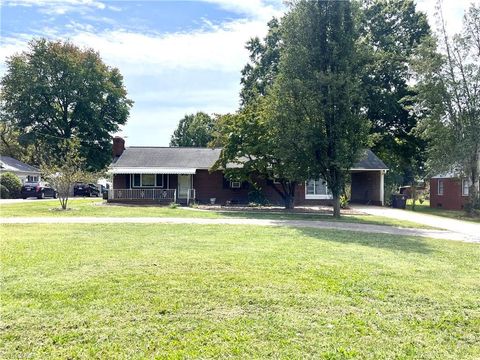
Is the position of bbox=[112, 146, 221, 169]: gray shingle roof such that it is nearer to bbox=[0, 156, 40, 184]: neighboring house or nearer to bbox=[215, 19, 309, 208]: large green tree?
bbox=[215, 19, 309, 208]: large green tree

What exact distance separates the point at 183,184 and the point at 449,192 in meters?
19.8

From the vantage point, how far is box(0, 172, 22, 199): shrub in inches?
1321

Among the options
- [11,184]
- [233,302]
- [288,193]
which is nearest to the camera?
[233,302]

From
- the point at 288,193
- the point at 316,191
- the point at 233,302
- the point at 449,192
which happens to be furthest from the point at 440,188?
the point at 233,302

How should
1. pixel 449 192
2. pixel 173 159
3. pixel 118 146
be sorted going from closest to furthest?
1. pixel 449 192
2. pixel 173 159
3. pixel 118 146

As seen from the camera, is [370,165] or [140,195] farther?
[370,165]

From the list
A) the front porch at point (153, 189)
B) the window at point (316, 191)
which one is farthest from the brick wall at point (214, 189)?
the window at point (316, 191)

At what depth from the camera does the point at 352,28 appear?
18.8 metres

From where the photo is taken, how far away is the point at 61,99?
48156 mm

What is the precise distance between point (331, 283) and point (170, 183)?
23684 mm

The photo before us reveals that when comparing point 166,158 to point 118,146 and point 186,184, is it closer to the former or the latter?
point 186,184

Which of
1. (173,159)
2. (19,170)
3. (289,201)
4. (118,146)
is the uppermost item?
(118,146)

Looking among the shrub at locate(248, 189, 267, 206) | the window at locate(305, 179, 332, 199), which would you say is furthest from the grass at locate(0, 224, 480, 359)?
the window at locate(305, 179, 332, 199)

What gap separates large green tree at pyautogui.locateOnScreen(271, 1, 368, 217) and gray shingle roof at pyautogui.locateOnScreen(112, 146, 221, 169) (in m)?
11.0
